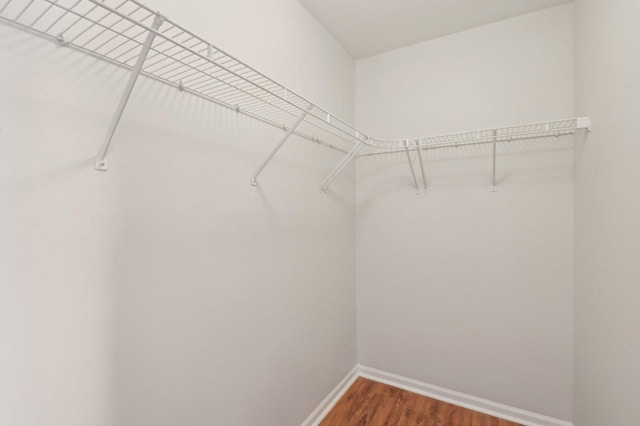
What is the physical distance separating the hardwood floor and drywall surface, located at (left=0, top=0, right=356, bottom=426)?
1.00ft

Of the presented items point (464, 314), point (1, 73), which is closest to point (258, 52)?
point (1, 73)

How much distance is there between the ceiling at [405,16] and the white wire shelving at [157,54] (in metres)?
0.66

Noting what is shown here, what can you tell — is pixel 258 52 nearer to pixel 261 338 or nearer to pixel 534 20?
pixel 261 338

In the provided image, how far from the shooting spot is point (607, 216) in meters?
1.18

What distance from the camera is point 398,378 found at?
2.14 metres

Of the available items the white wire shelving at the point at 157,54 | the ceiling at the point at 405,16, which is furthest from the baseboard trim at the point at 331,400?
the ceiling at the point at 405,16

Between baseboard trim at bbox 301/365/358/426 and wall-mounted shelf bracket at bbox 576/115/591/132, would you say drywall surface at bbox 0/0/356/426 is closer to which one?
baseboard trim at bbox 301/365/358/426

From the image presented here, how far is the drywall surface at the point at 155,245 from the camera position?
70 cm

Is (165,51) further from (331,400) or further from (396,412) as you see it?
(396,412)

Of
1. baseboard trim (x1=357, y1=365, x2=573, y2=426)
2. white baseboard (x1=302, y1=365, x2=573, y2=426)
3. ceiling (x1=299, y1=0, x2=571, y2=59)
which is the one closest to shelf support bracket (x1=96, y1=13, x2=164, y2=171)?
ceiling (x1=299, y1=0, x2=571, y2=59)

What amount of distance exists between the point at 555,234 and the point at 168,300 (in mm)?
2017

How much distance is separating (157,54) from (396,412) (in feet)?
7.39

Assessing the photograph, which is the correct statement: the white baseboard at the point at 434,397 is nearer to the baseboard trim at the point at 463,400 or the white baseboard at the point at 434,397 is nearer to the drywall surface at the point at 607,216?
the baseboard trim at the point at 463,400

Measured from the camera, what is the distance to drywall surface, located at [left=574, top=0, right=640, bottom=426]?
0.97m
